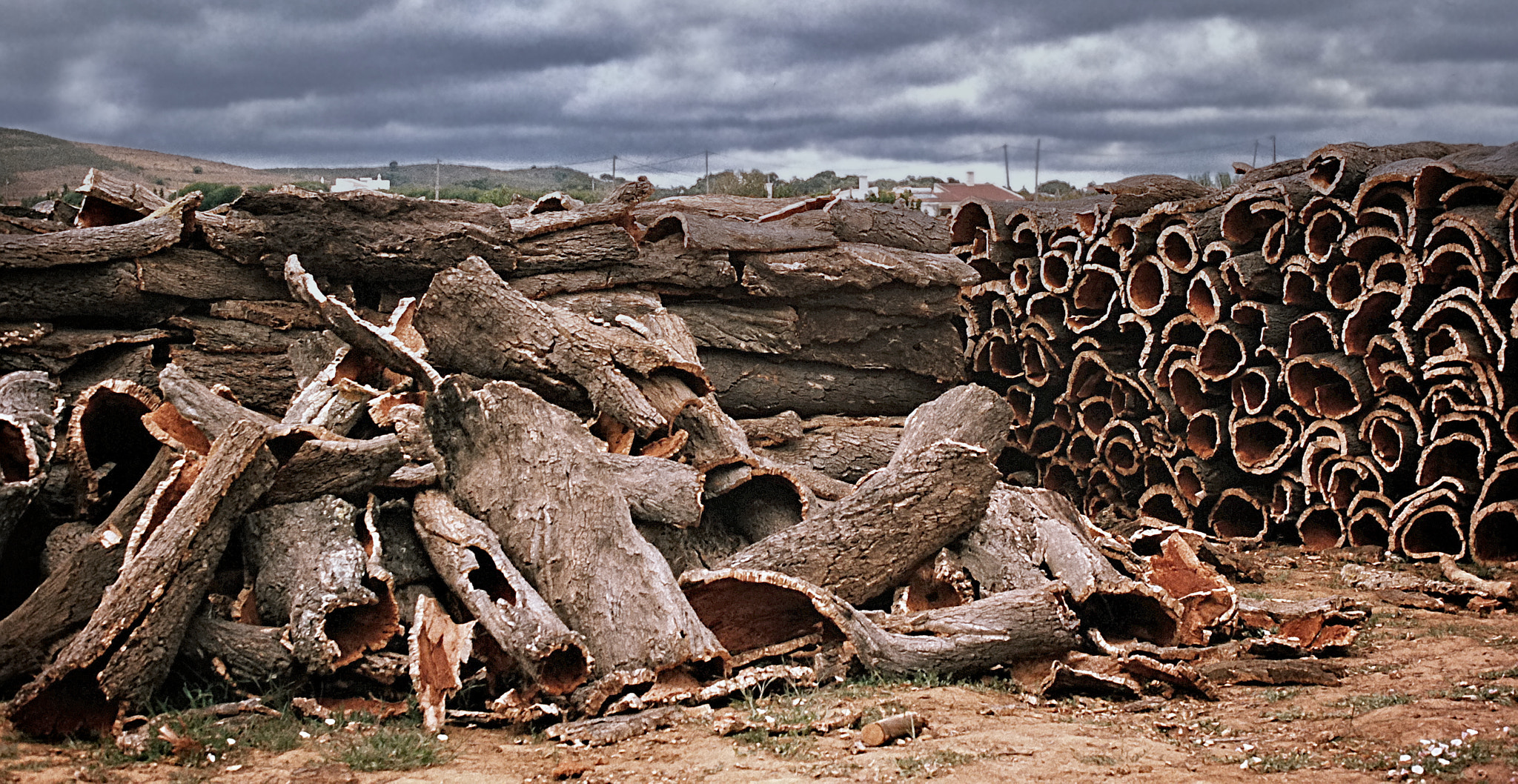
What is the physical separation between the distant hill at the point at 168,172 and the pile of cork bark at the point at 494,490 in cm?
1248

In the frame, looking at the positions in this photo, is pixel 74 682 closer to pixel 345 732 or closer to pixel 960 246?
pixel 345 732

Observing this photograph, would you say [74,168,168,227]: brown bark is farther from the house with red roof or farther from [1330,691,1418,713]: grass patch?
the house with red roof

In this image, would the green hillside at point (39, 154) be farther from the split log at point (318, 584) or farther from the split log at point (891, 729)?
the split log at point (891, 729)

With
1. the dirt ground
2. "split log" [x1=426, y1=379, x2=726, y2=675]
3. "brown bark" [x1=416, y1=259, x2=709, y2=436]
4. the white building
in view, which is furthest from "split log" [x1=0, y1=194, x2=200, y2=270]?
the dirt ground

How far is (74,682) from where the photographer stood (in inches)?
185

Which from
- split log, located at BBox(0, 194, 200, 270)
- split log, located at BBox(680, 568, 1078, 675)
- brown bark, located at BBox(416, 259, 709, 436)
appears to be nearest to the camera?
split log, located at BBox(680, 568, 1078, 675)

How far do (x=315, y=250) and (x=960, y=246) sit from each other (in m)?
5.85

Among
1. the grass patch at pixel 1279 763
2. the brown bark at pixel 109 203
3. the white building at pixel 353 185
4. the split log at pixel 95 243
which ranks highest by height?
the white building at pixel 353 185

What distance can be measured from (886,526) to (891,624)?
0.61m

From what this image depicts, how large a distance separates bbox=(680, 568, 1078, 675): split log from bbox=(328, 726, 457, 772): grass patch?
1.47 metres

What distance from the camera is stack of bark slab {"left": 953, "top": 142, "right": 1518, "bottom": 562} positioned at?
24.6 ft

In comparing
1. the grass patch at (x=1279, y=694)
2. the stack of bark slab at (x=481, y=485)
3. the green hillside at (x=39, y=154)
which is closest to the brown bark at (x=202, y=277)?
the stack of bark slab at (x=481, y=485)

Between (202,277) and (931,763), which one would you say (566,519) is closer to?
(931,763)

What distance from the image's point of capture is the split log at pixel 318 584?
510 centimetres
